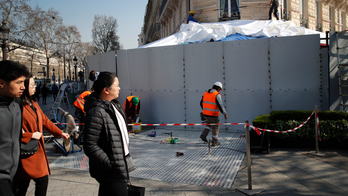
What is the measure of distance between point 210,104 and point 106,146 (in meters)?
4.88

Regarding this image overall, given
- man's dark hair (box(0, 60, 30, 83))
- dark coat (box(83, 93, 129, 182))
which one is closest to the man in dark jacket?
man's dark hair (box(0, 60, 30, 83))

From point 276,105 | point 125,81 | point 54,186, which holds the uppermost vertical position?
point 125,81

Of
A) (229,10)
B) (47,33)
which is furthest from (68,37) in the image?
(229,10)

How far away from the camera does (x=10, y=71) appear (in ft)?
7.88

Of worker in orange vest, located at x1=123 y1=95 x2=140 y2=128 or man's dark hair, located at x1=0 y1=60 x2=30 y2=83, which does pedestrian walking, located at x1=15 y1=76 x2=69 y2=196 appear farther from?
worker in orange vest, located at x1=123 y1=95 x2=140 y2=128

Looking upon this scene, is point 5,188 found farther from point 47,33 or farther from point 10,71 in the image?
point 47,33

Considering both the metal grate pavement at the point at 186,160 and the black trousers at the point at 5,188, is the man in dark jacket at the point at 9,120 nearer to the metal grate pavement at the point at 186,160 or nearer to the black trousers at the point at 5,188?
the black trousers at the point at 5,188

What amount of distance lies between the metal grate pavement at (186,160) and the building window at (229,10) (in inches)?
300

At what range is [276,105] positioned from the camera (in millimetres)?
9008

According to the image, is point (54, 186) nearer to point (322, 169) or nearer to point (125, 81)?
point (322, 169)

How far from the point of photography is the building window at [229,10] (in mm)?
13508

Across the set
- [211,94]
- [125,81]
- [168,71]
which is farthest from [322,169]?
[125,81]

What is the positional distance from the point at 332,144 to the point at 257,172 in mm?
2753

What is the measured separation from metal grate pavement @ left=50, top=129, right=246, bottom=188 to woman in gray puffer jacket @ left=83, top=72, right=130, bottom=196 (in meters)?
2.37
